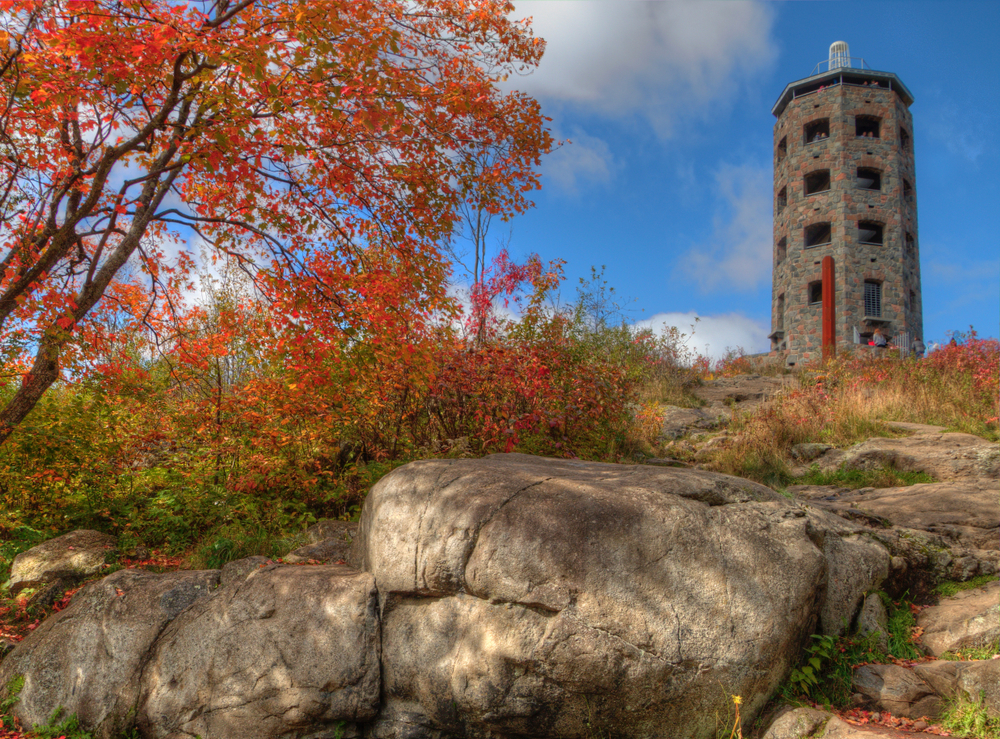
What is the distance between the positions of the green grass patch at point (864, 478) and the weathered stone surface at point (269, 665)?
6428 mm

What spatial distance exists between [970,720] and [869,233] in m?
24.6

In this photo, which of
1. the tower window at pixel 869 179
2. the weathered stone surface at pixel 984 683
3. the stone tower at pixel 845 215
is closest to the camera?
the weathered stone surface at pixel 984 683

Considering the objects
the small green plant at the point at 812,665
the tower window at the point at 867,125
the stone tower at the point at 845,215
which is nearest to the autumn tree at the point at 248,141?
the small green plant at the point at 812,665

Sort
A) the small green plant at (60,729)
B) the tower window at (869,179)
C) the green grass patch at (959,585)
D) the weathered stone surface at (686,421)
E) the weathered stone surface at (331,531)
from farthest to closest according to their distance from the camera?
the tower window at (869,179), the weathered stone surface at (686,421), the weathered stone surface at (331,531), the green grass patch at (959,585), the small green plant at (60,729)

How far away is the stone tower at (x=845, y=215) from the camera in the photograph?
22.2 m

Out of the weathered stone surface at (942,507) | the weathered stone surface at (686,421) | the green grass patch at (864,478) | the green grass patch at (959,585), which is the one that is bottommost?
the green grass patch at (959,585)

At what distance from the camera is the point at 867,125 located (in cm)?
2480

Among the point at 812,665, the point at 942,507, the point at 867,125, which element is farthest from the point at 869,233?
the point at 812,665

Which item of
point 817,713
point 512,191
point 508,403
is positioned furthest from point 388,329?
point 817,713

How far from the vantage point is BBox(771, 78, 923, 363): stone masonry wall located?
73.0 feet

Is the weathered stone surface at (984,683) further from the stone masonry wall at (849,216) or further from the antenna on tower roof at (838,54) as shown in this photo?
the antenna on tower roof at (838,54)

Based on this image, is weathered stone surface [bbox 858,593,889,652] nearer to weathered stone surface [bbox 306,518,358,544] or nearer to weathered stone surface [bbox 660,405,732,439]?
weathered stone surface [bbox 306,518,358,544]

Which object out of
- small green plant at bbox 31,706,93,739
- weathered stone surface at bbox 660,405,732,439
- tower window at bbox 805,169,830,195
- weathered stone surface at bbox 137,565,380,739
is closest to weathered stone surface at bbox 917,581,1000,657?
weathered stone surface at bbox 137,565,380,739

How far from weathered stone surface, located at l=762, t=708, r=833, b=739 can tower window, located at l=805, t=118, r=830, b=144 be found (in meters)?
25.1
